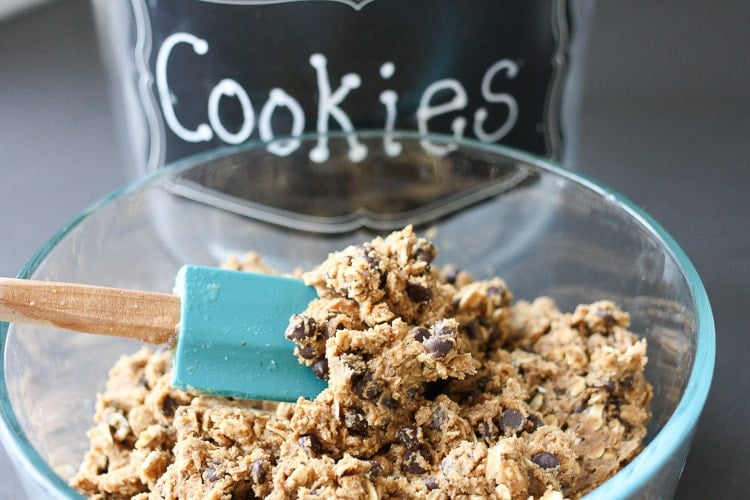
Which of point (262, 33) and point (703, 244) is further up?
point (262, 33)

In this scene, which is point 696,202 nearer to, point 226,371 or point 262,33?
point 262,33

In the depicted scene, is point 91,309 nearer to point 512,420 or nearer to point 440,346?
point 440,346

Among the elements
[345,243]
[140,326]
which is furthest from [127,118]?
[140,326]

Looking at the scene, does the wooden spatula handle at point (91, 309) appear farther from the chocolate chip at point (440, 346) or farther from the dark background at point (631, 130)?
the dark background at point (631, 130)

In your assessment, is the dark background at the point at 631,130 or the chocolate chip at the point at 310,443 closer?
the chocolate chip at the point at 310,443

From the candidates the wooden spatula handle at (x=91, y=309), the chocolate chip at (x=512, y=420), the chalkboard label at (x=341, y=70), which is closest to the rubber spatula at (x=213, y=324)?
the wooden spatula handle at (x=91, y=309)

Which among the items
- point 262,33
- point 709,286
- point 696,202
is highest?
point 262,33

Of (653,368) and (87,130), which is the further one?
(87,130)
